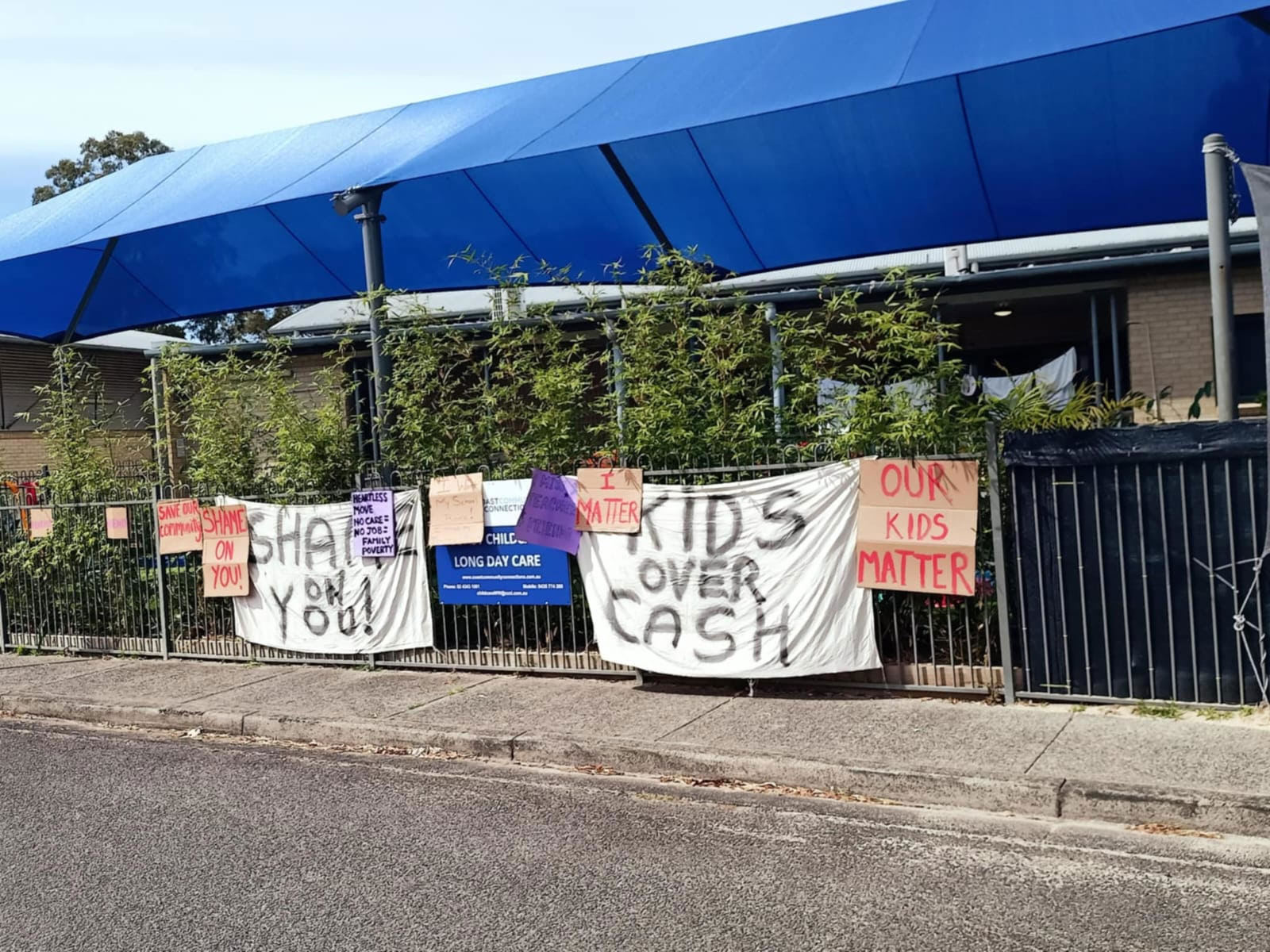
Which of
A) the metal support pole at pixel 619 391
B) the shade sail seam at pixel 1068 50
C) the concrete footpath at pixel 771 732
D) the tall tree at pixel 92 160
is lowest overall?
the concrete footpath at pixel 771 732

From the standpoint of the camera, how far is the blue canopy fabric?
8234 mm

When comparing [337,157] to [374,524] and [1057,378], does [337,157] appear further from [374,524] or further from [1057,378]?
[1057,378]

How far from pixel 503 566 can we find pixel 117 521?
4552mm

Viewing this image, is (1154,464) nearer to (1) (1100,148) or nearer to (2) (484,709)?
(1) (1100,148)

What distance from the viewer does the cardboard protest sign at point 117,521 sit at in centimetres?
1130

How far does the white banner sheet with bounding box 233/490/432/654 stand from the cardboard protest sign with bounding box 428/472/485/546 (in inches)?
7.3

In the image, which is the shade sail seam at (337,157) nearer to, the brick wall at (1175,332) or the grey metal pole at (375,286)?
the grey metal pole at (375,286)

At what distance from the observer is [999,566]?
7.21 m

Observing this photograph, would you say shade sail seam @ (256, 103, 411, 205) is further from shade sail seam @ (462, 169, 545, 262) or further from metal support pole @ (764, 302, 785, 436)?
metal support pole @ (764, 302, 785, 436)

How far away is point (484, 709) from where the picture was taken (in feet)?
26.8

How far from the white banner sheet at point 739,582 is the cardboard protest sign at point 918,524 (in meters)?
0.13

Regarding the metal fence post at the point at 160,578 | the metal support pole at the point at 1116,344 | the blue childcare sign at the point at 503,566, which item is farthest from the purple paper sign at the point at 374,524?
the metal support pole at the point at 1116,344

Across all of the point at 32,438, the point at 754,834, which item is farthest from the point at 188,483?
the point at 32,438

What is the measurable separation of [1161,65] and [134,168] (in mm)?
10257
